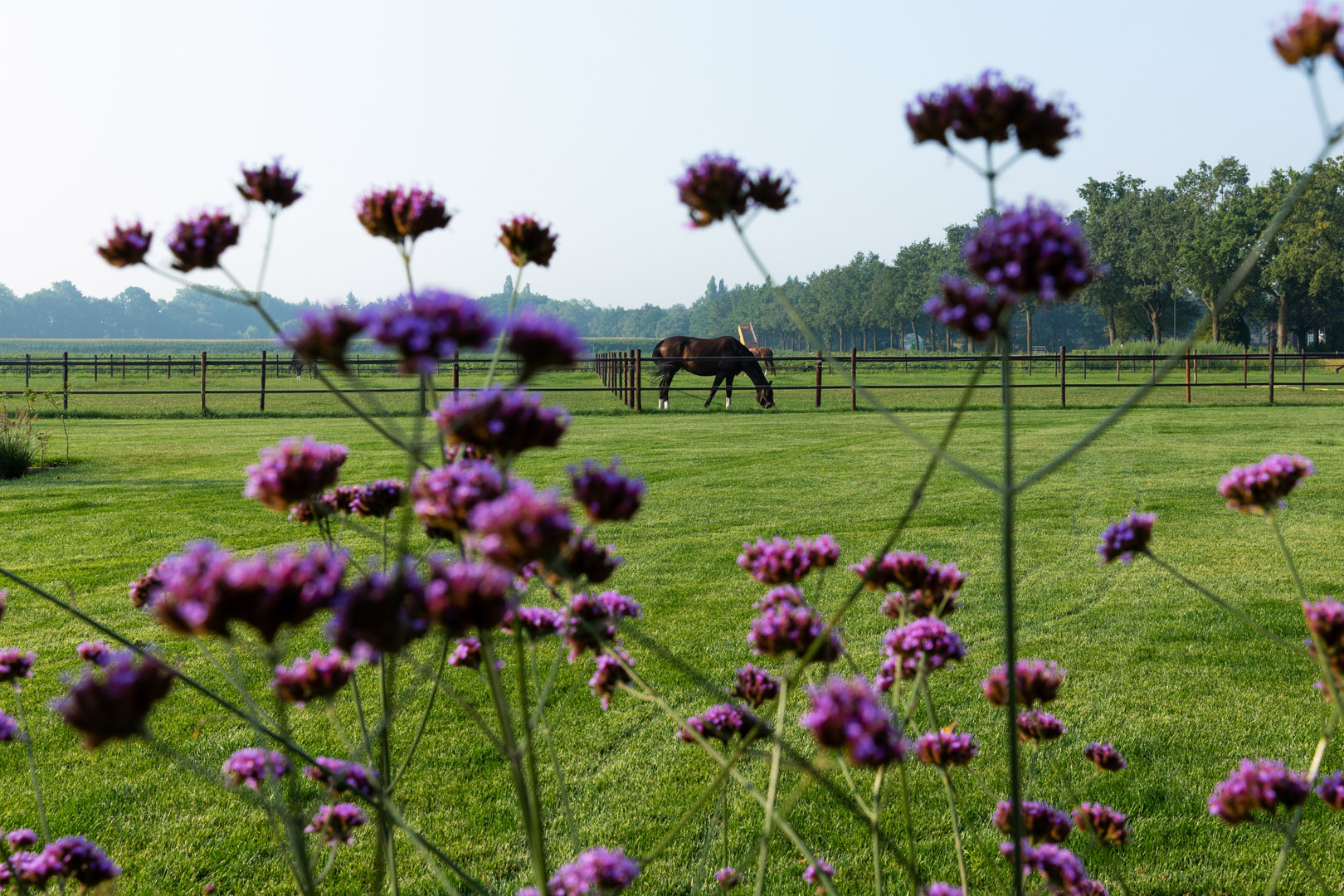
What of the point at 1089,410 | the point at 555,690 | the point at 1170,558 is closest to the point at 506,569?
the point at 555,690

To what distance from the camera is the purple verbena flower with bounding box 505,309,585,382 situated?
1.11 metres

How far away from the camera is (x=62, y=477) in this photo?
12102 mm

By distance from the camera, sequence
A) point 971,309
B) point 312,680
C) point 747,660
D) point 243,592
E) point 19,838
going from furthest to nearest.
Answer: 1. point 747,660
2. point 19,838
3. point 312,680
4. point 971,309
5. point 243,592

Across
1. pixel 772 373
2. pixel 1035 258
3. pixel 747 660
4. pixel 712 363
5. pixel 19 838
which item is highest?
pixel 772 373

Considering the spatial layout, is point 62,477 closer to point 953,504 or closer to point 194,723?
point 194,723

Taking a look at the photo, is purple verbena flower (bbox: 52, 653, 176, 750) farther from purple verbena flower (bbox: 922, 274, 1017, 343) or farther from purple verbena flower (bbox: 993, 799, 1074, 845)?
purple verbena flower (bbox: 993, 799, 1074, 845)

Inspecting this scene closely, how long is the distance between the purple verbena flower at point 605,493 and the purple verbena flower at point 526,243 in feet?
2.41

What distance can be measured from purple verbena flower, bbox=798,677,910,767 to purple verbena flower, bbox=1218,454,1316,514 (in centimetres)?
107

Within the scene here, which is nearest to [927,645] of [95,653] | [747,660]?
[95,653]

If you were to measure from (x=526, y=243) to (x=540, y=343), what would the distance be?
76cm

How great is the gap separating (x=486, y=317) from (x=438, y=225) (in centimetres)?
75

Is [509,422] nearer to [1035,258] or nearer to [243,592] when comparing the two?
[243,592]

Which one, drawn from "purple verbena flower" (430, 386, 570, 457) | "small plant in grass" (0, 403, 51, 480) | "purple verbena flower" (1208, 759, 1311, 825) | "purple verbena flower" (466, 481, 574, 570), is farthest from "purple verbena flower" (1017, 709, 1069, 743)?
"small plant in grass" (0, 403, 51, 480)

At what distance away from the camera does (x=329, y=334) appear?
1.01 metres
